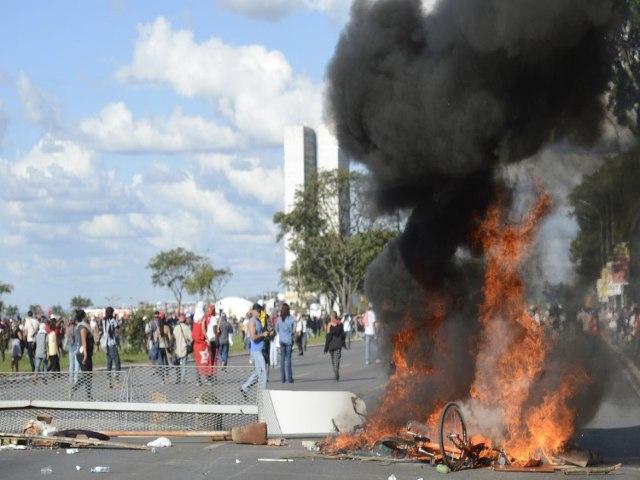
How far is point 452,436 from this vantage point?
423 inches

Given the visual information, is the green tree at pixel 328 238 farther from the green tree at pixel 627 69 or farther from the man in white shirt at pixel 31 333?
the green tree at pixel 627 69

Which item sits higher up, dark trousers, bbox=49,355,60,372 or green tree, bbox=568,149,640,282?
green tree, bbox=568,149,640,282

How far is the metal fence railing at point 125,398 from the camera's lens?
13.9 m

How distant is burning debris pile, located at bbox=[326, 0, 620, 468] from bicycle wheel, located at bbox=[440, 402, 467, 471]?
414mm

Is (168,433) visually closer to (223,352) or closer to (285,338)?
(285,338)

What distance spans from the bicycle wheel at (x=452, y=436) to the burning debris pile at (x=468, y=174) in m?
0.41

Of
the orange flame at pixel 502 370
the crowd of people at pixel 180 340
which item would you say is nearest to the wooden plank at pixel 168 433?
the orange flame at pixel 502 370

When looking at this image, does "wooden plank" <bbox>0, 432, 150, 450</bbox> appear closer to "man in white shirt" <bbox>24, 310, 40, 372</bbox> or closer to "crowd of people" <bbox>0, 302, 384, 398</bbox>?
"crowd of people" <bbox>0, 302, 384, 398</bbox>

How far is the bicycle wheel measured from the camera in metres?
10.6

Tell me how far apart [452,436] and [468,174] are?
113 inches

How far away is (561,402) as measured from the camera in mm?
11367

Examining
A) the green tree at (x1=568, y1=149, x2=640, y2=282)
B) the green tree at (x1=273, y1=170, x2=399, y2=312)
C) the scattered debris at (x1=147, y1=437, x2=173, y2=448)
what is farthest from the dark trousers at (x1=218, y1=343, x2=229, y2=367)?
the green tree at (x1=273, y1=170, x2=399, y2=312)

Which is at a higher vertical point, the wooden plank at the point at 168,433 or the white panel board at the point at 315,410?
the white panel board at the point at 315,410

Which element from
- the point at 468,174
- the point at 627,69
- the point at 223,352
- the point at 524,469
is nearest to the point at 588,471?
the point at 524,469
